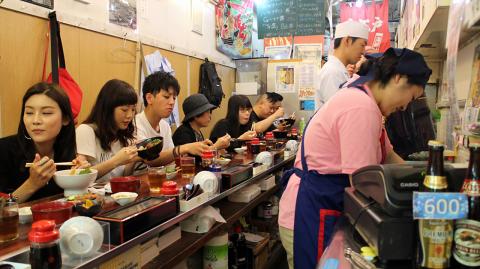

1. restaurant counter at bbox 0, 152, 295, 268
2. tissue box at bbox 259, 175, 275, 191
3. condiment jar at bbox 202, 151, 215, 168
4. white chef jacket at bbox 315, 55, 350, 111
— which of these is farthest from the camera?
white chef jacket at bbox 315, 55, 350, 111

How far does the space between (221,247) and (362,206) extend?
1.43 meters

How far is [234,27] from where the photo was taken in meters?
6.80

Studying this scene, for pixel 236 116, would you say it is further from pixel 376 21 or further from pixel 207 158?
pixel 376 21

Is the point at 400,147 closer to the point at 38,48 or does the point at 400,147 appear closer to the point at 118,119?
the point at 118,119

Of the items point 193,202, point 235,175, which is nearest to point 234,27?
point 235,175

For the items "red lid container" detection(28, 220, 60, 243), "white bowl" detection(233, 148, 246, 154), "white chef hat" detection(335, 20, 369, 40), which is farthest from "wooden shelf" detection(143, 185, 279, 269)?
"white chef hat" detection(335, 20, 369, 40)

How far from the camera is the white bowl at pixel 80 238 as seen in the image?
114 centimetres

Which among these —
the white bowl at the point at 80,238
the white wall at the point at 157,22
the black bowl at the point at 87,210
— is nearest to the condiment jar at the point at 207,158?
the black bowl at the point at 87,210

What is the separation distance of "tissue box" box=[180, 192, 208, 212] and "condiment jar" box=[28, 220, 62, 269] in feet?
2.36

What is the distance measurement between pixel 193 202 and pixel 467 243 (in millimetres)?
1233

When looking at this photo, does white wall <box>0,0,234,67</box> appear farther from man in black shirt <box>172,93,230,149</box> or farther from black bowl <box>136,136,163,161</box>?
black bowl <box>136,136,163,161</box>

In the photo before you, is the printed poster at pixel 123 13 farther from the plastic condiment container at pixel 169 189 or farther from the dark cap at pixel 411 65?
the dark cap at pixel 411 65

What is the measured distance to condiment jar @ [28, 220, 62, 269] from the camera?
1.02 metres

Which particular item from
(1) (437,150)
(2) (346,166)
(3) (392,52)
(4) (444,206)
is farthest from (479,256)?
(3) (392,52)
